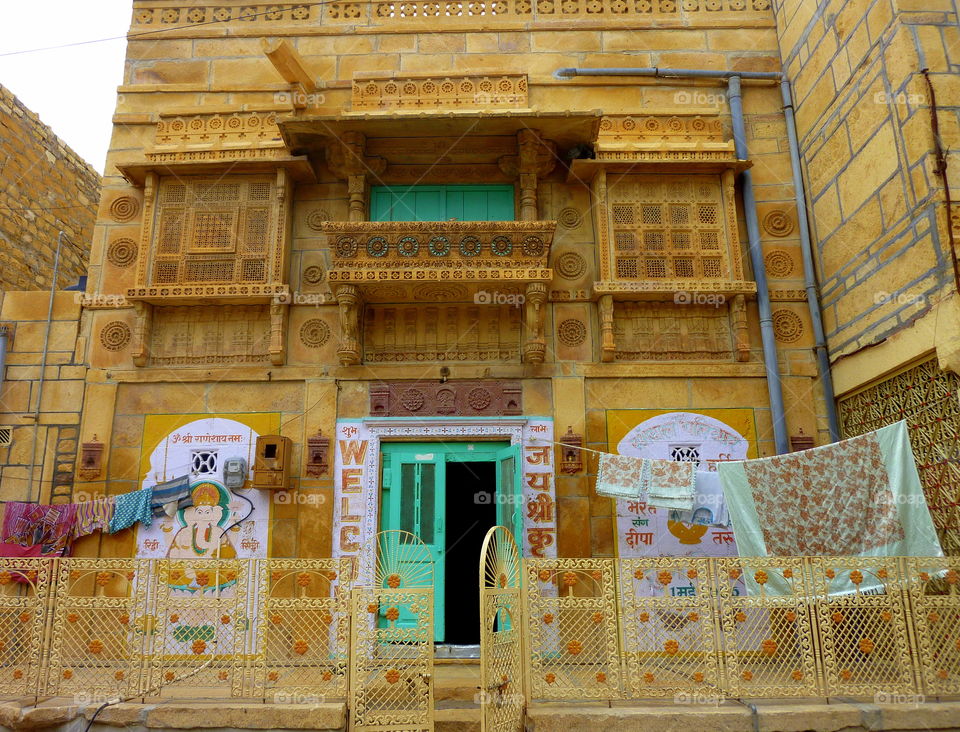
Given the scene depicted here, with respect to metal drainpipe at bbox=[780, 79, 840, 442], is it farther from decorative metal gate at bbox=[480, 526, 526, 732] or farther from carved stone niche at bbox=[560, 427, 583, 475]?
decorative metal gate at bbox=[480, 526, 526, 732]

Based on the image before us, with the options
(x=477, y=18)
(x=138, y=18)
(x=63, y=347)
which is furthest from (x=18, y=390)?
(x=477, y=18)

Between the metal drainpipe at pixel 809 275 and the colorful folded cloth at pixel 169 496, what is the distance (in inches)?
263

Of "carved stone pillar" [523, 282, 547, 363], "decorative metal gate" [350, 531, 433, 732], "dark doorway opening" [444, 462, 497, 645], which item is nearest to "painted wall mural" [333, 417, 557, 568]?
"carved stone pillar" [523, 282, 547, 363]

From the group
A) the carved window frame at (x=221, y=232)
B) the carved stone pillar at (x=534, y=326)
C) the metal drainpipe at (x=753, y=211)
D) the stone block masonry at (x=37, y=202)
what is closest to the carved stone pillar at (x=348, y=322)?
the carved window frame at (x=221, y=232)

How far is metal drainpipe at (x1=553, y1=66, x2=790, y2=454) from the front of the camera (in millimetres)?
7680

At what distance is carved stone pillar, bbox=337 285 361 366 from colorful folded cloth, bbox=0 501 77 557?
3143 mm

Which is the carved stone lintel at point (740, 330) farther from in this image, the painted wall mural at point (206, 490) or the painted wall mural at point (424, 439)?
the painted wall mural at point (206, 490)

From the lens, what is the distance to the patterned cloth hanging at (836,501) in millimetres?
5637

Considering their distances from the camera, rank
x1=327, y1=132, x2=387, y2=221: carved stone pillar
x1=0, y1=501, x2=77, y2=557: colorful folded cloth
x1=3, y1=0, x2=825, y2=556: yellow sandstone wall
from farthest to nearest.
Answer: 1. x1=327, y1=132, x2=387, y2=221: carved stone pillar
2. x1=3, y1=0, x2=825, y2=556: yellow sandstone wall
3. x1=0, y1=501, x2=77, y2=557: colorful folded cloth

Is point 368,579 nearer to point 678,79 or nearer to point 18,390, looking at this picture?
point 18,390

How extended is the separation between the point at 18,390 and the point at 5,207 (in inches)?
108

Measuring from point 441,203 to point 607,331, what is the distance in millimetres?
2443

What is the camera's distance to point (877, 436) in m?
5.86

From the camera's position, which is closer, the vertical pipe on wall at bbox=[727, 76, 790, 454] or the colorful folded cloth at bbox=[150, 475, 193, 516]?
the colorful folded cloth at bbox=[150, 475, 193, 516]
